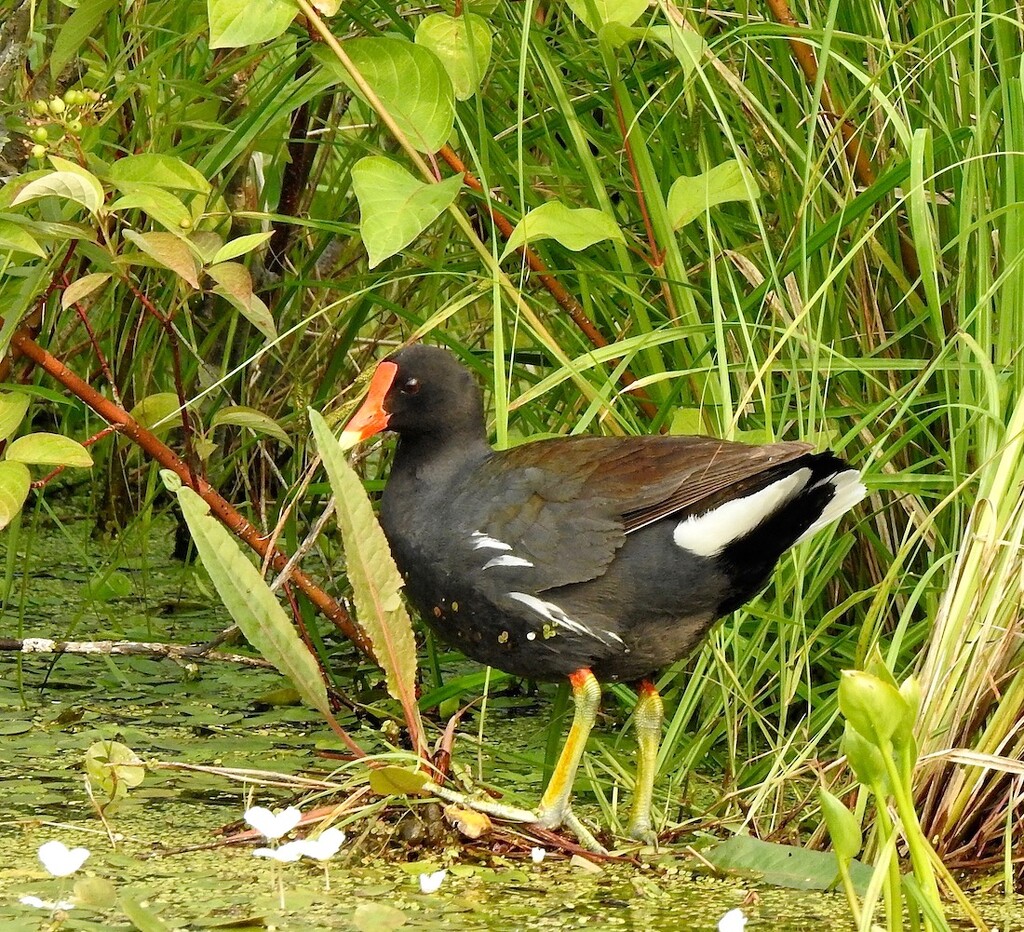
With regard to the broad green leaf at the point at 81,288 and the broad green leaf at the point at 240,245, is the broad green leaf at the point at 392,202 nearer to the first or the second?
the broad green leaf at the point at 240,245

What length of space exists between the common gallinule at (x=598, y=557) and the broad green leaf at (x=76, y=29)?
846 millimetres

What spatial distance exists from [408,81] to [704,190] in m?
0.43

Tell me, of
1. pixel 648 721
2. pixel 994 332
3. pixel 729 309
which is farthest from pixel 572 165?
pixel 648 721

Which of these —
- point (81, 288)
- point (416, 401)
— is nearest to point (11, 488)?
point (81, 288)

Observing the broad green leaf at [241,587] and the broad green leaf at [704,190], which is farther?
the broad green leaf at [704,190]

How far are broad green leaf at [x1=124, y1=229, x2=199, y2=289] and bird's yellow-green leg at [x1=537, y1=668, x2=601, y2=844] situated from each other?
0.74m

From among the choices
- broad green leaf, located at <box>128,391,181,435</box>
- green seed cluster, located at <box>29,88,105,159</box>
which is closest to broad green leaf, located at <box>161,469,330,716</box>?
broad green leaf, located at <box>128,391,181,435</box>

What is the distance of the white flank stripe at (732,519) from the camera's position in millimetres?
2009

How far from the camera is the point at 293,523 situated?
2691 mm

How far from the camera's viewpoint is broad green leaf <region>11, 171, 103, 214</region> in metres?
1.92

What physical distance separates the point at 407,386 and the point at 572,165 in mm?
526

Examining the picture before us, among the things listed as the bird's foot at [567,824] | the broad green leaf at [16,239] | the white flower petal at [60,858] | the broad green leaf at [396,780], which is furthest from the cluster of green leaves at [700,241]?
the white flower petal at [60,858]

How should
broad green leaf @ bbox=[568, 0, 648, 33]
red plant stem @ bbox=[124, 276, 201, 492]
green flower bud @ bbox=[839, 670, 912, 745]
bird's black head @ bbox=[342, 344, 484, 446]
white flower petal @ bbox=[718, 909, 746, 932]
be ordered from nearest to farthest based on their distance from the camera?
green flower bud @ bbox=[839, 670, 912, 745] < white flower petal @ bbox=[718, 909, 746, 932] < broad green leaf @ bbox=[568, 0, 648, 33] < red plant stem @ bbox=[124, 276, 201, 492] < bird's black head @ bbox=[342, 344, 484, 446]

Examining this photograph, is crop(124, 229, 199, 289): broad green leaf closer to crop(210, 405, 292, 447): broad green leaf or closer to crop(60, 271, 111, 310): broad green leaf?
crop(60, 271, 111, 310): broad green leaf
